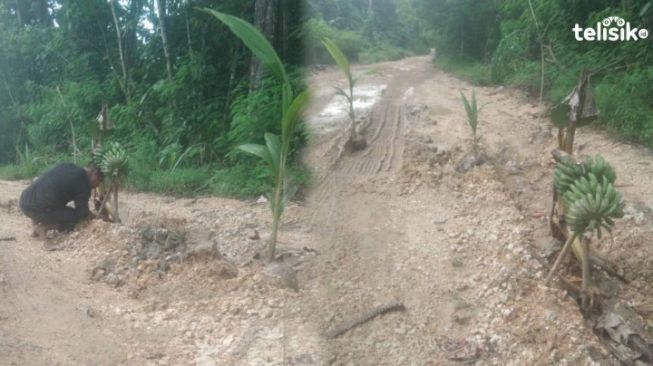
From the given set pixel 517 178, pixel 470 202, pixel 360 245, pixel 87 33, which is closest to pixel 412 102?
pixel 517 178

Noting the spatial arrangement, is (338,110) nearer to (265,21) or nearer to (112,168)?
(265,21)

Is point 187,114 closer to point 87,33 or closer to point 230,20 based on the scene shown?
point 87,33

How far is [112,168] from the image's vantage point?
5.29 m

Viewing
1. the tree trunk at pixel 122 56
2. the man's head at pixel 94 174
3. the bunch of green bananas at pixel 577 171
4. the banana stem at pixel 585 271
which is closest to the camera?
the banana stem at pixel 585 271

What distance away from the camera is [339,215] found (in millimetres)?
5777

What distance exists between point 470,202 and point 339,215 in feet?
4.26

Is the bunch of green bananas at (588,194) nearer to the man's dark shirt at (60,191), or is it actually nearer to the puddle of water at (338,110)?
the man's dark shirt at (60,191)

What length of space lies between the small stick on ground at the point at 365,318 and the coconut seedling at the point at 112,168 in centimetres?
257

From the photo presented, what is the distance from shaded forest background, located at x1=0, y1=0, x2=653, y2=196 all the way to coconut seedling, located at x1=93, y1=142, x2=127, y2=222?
703 mm

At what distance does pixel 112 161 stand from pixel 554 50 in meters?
6.36

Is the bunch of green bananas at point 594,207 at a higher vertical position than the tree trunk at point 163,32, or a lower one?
lower

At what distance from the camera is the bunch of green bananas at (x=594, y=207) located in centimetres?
383

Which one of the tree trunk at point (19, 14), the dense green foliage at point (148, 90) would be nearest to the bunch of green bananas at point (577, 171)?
the dense green foliage at point (148, 90)

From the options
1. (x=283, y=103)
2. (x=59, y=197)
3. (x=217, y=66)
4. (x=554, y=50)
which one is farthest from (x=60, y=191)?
(x=554, y=50)
